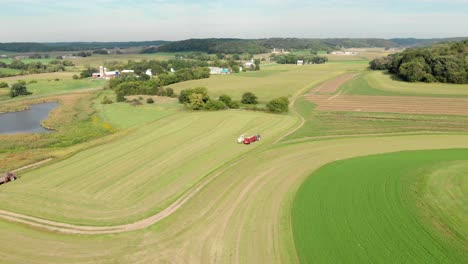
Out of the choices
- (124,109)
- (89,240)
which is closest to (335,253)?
(89,240)

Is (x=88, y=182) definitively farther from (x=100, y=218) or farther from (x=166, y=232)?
(x=166, y=232)

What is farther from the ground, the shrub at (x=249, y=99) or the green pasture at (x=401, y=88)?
the green pasture at (x=401, y=88)

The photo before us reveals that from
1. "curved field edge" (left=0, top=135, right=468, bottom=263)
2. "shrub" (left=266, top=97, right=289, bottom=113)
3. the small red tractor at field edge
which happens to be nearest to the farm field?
"curved field edge" (left=0, top=135, right=468, bottom=263)

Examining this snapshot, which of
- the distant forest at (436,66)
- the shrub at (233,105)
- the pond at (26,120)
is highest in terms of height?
the distant forest at (436,66)

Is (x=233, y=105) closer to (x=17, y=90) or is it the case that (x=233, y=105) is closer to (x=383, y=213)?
(x=383, y=213)

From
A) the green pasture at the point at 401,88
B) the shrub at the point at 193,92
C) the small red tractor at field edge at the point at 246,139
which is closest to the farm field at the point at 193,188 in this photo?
the small red tractor at field edge at the point at 246,139

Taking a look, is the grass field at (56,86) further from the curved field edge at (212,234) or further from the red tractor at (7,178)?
the curved field edge at (212,234)
